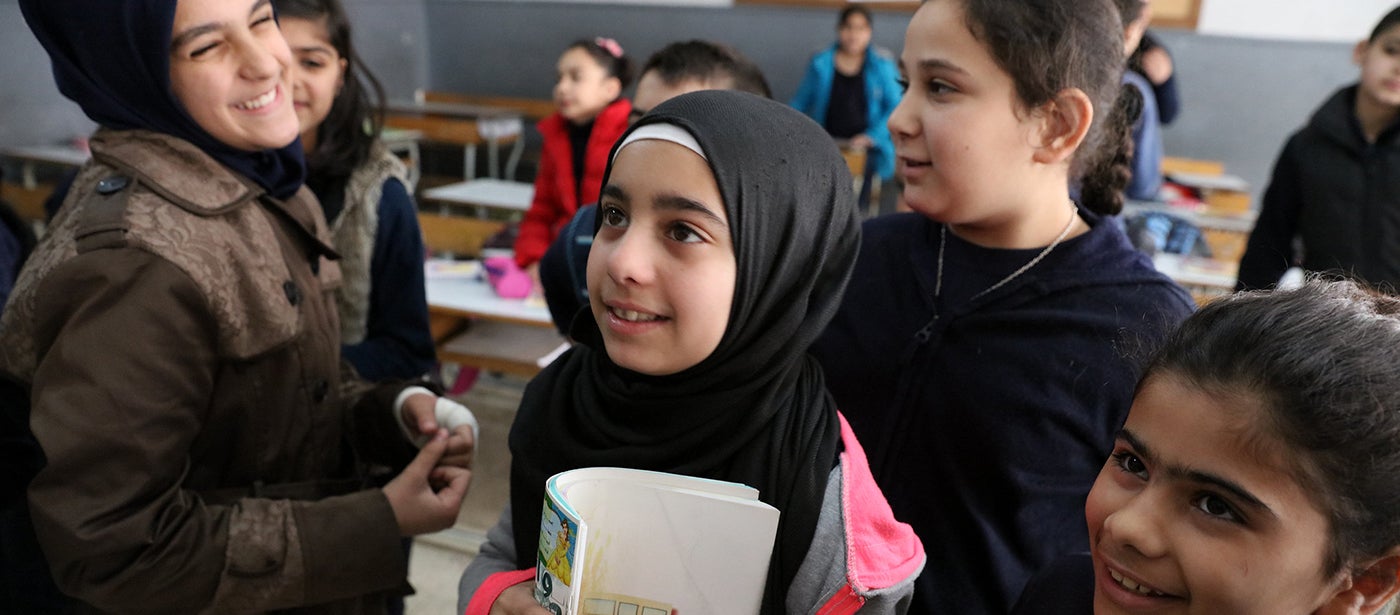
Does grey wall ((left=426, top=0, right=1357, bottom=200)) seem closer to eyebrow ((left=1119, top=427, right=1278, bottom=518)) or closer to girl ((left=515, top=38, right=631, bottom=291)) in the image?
girl ((left=515, top=38, right=631, bottom=291))

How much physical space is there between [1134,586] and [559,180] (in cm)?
317

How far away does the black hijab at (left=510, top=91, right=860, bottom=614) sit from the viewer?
3.01ft

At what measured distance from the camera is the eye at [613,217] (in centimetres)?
95

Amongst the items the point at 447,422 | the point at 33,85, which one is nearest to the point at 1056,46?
the point at 447,422

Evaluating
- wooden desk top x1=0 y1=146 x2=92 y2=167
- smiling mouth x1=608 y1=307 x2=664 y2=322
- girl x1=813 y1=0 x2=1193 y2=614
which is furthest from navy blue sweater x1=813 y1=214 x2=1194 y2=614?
wooden desk top x1=0 y1=146 x2=92 y2=167

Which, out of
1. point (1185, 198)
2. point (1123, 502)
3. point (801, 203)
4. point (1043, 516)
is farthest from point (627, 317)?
point (1185, 198)

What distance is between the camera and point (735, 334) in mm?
936

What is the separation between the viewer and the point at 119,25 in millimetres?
1111

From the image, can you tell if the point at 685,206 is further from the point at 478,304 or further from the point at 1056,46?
the point at 478,304

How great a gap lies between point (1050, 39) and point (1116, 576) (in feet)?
2.24

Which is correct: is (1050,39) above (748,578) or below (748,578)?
above

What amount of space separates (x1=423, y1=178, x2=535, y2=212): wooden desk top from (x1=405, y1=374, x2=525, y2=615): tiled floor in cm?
104

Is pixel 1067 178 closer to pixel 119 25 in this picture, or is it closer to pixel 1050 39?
pixel 1050 39

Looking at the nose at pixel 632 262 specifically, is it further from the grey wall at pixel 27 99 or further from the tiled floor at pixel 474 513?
the grey wall at pixel 27 99
